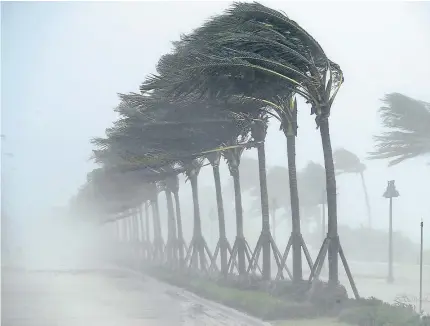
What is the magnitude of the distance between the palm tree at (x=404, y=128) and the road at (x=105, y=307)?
8.28m

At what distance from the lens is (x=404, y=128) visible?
85.3 feet

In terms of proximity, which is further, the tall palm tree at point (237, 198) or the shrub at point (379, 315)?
the tall palm tree at point (237, 198)

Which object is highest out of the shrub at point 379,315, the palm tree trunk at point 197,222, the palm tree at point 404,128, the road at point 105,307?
the palm tree at point 404,128

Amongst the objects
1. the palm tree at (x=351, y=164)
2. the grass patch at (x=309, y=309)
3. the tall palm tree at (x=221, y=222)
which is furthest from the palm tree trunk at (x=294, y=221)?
the palm tree at (x=351, y=164)

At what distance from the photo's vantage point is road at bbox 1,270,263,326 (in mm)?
19484

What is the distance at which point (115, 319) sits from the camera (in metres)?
19.9

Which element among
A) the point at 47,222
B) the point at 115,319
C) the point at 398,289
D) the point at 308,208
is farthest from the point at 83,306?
the point at 47,222

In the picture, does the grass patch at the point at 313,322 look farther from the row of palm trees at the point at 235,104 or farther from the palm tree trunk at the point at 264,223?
the palm tree trunk at the point at 264,223

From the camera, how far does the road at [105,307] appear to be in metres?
19.5

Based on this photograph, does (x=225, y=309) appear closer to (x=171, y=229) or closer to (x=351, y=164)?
(x=171, y=229)

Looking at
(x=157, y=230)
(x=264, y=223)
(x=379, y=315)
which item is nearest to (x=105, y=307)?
(x=264, y=223)

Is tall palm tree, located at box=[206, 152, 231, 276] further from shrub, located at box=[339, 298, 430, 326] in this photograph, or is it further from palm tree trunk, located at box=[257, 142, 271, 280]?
shrub, located at box=[339, 298, 430, 326]

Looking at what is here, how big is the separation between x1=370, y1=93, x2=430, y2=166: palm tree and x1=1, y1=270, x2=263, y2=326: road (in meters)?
8.28

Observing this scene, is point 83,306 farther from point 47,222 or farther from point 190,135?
point 47,222
